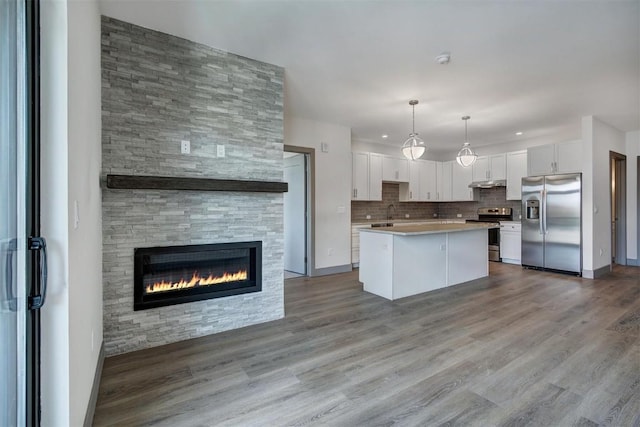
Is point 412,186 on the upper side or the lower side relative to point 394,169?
lower

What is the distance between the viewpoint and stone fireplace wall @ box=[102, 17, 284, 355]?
8.18 feet

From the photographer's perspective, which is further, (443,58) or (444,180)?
(444,180)

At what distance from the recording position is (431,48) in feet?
9.63

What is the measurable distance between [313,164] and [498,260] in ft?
15.1

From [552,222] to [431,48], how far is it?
14.5ft

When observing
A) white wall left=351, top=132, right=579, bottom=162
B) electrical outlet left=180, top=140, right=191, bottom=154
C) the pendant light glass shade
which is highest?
white wall left=351, top=132, right=579, bottom=162

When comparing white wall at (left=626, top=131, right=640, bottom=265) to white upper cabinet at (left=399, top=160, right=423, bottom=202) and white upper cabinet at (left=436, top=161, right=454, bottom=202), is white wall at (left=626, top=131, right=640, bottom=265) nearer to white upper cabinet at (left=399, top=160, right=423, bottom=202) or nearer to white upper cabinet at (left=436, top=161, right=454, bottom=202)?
white upper cabinet at (left=436, top=161, right=454, bottom=202)

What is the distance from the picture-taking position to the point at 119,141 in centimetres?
250

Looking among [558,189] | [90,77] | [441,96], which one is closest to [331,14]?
[90,77]

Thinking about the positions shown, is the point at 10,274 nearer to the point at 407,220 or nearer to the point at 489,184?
the point at 407,220

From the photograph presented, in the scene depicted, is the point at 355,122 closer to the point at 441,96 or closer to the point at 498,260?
the point at 441,96

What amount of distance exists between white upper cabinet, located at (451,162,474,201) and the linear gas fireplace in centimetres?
598

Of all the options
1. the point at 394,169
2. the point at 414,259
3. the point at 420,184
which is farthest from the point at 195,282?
the point at 420,184

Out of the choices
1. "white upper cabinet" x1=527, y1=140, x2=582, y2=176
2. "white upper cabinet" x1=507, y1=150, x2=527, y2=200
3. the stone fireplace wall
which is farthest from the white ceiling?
"white upper cabinet" x1=507, y1=150, x2=527, y2=200
